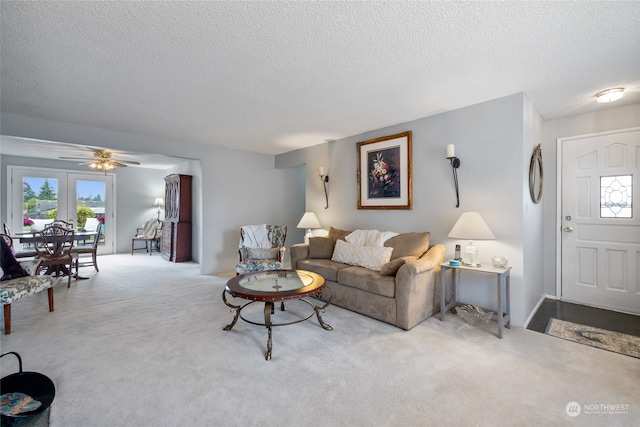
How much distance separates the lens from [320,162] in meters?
4.93

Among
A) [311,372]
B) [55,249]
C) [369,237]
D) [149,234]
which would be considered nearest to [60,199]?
[149,234]

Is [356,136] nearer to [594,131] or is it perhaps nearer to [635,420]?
[594,131]

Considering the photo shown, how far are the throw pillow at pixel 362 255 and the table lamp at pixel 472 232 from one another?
778 millimetres

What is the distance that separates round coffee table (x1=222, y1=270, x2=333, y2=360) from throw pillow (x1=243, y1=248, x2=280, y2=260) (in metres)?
1.10

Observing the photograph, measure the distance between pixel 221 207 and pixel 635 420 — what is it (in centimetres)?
523

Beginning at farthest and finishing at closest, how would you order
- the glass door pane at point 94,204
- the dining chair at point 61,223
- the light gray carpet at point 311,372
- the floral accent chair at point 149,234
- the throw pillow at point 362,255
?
the floral accent chair at point 149,234 < the glass door pane at point 94,204 < the dining chair at point 61,223 < the throw pillow at point 362,255 < the light gray carpet at point 311,372

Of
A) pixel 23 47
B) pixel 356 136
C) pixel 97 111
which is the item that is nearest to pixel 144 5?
pixel 23 47

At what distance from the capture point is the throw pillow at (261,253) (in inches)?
169

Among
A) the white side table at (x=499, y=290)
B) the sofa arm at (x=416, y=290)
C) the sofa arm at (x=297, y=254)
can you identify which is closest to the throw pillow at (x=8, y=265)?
the sofa arm at (x=297, y=254)

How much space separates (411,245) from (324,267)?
108 cm

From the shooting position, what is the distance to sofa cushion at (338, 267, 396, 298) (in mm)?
2816

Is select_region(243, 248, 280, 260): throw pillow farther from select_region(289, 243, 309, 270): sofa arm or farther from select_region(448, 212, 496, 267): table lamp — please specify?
select_region(448, 212, 496, 267): table lamp

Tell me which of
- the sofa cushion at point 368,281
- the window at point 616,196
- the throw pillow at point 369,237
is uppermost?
the window at point 616,196

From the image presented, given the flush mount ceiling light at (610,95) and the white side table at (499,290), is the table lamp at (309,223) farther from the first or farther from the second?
the flush mount ceiling light at (610,95)
